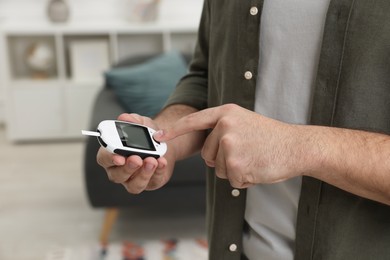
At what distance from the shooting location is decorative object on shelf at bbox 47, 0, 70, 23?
3732 mm

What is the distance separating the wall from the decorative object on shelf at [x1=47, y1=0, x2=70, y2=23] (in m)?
0.11

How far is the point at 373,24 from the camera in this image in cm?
75

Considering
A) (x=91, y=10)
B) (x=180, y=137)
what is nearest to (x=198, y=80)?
(x=180, y=137)

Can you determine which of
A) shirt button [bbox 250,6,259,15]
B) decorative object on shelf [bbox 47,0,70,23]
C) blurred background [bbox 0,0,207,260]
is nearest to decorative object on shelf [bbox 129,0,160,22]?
blurred background [bbox 0,0,207,260]

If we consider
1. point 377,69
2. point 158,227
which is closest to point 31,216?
point 158,227

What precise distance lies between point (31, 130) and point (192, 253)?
1.87m

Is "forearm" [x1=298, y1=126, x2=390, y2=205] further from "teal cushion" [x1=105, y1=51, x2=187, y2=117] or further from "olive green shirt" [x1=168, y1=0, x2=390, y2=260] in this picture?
"teal cushion" [x1=105, y1=51, x2=187, y2=117]

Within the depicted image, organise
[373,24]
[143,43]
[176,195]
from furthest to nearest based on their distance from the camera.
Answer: [143,43] < [176,195] < [373,24]

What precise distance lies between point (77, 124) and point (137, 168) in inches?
121

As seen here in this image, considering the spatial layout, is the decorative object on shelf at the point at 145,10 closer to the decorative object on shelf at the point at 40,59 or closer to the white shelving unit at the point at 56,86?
the white shelving unit at the point at 56,86

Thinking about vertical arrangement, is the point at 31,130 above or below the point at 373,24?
below

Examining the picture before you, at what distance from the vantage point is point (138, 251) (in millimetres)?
2404

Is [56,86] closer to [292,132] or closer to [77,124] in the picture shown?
[77,124]

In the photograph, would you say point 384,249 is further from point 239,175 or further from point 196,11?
point 196,11
